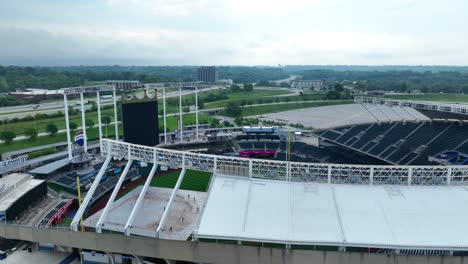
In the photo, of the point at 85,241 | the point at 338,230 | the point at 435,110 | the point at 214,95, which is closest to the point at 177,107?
the point at 214,95

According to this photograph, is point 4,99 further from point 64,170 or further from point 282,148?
point 282,148

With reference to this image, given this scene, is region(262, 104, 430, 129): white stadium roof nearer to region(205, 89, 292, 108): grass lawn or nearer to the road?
region(205, 89, 292, 108): grass lawn

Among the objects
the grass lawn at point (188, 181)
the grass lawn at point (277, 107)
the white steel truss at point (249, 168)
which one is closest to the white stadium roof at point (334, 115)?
the grass lawn at point (277, 107)

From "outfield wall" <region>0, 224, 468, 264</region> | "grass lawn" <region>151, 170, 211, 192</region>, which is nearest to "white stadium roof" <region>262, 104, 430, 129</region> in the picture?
"grass lawn" <region>151, 170, 211, 192</region>

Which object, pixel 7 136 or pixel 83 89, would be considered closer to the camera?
pixel 83 89

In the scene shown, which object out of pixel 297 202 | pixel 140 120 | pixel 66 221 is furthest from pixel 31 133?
pixel 297 202

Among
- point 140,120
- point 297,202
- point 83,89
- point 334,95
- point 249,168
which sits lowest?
point 297,202

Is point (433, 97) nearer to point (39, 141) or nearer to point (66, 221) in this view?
point (39, 141)
